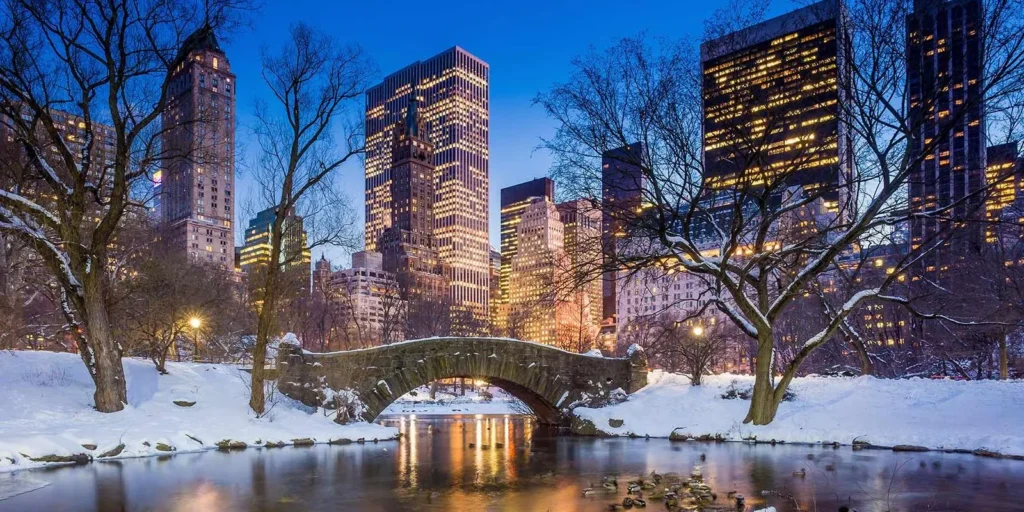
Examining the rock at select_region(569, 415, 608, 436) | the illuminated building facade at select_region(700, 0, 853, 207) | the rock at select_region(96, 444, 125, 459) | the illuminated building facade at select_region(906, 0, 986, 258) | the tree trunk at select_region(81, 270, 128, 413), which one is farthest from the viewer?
the rock at select_region(569, 415, 608, 436)

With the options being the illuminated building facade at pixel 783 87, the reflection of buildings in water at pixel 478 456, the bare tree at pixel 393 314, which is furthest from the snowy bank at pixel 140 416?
the bare tree at pixel 393 314

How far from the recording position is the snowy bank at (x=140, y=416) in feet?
60.2

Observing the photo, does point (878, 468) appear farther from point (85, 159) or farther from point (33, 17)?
point (33, 17)

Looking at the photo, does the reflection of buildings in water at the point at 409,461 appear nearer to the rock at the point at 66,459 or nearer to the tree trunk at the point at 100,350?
the rock at the point at 66,459

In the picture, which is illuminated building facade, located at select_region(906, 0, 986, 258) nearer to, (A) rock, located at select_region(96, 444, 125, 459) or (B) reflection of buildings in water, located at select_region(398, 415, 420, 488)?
(B) reflection of buildings in water, located at select_region(398, 415, 420, 488)

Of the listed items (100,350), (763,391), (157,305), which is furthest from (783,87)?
(157,305)

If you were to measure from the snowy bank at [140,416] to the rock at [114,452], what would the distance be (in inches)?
0.9

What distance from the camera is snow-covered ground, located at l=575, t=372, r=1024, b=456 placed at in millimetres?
22125

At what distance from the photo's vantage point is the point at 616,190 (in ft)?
83.9

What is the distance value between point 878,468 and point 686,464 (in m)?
4.64

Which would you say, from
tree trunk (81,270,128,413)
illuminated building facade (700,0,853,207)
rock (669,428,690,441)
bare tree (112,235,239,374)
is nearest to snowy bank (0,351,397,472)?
tree trunk (81,270,128,413)

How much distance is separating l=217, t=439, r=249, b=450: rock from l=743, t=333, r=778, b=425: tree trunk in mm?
16393

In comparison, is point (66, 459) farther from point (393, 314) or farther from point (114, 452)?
point (393, 314)

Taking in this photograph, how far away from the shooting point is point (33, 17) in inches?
790
